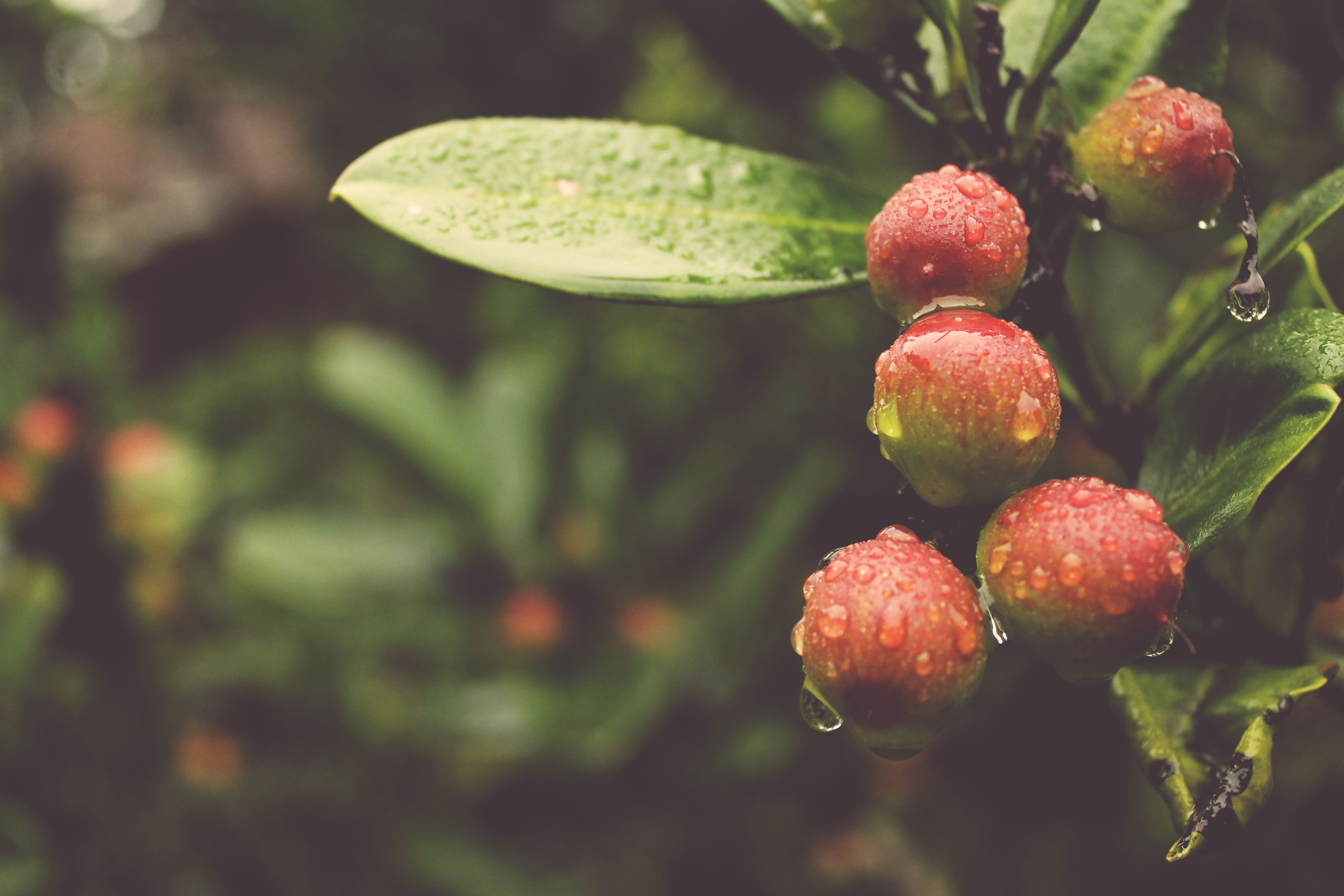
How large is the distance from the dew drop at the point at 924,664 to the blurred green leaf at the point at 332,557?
1.44 m

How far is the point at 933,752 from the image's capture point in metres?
1.57

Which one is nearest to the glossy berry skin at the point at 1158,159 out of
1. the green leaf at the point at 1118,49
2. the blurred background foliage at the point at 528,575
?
the green leaf at the point at 1118,49

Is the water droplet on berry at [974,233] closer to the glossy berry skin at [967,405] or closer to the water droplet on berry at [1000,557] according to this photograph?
the glossy berry skin at [967,405]

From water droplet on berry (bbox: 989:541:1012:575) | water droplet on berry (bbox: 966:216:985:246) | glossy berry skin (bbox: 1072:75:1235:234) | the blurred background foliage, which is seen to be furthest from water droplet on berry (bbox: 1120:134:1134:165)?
the blurred background foliage

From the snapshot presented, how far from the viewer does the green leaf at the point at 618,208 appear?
0.52 metres

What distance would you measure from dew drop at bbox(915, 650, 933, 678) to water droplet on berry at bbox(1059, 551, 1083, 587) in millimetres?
66

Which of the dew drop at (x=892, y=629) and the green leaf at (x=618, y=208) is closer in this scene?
the dew drop at (x=892, y=629)

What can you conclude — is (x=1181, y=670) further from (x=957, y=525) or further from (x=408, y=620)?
(x=408, y=620)

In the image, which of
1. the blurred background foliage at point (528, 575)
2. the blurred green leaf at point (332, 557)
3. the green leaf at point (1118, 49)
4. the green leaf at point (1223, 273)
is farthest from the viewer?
the blurred green leaf at point (332, 557)

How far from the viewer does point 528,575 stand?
1747 mm

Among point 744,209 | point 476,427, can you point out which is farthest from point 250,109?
point 744,209

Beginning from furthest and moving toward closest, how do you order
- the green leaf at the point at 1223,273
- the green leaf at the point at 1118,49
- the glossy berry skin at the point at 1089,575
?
the green leaf at the point at 1118,49 → the green leaf at the point at 1223,273 → the glossy berry skin at the point at 1089,575

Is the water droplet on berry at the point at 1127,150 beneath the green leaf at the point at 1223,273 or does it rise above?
above

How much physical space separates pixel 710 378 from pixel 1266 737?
1449 millimetres
